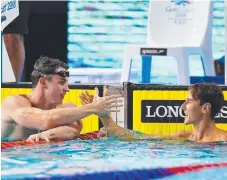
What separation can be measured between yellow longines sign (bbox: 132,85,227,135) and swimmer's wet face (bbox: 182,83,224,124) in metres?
0.33

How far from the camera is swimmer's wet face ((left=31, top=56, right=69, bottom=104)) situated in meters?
3.97

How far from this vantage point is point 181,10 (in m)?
6.21

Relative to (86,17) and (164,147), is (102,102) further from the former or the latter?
(86,17)

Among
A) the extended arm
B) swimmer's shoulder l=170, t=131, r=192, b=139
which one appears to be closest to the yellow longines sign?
swimmer's shoulder l=170, t=131, r=192, b=139

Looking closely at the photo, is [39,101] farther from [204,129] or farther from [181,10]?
[181,10]

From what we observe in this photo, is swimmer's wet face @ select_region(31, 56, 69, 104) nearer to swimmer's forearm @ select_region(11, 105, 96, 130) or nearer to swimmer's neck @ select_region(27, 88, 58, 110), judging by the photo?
swimmer's neck @ select_region(27, 88, 58, 110)

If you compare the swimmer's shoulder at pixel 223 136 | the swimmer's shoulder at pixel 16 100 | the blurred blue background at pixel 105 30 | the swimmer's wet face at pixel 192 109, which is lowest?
the swimmer's shoulder at pixel 223 136

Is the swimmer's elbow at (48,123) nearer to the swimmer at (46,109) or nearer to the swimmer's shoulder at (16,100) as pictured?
the swimmer at (46,109)

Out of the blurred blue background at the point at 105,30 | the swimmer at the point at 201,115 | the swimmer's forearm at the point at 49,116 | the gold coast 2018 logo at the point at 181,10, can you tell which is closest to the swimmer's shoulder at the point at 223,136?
the swimmer at the point at 201,115

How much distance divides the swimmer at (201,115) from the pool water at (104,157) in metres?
0.19

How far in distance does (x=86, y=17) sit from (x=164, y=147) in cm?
509

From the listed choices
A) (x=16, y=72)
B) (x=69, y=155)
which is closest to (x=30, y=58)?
(x=16, y=72)

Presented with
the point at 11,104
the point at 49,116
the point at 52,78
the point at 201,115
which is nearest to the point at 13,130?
the point at 11,104

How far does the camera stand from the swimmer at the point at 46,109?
3.81 meters
